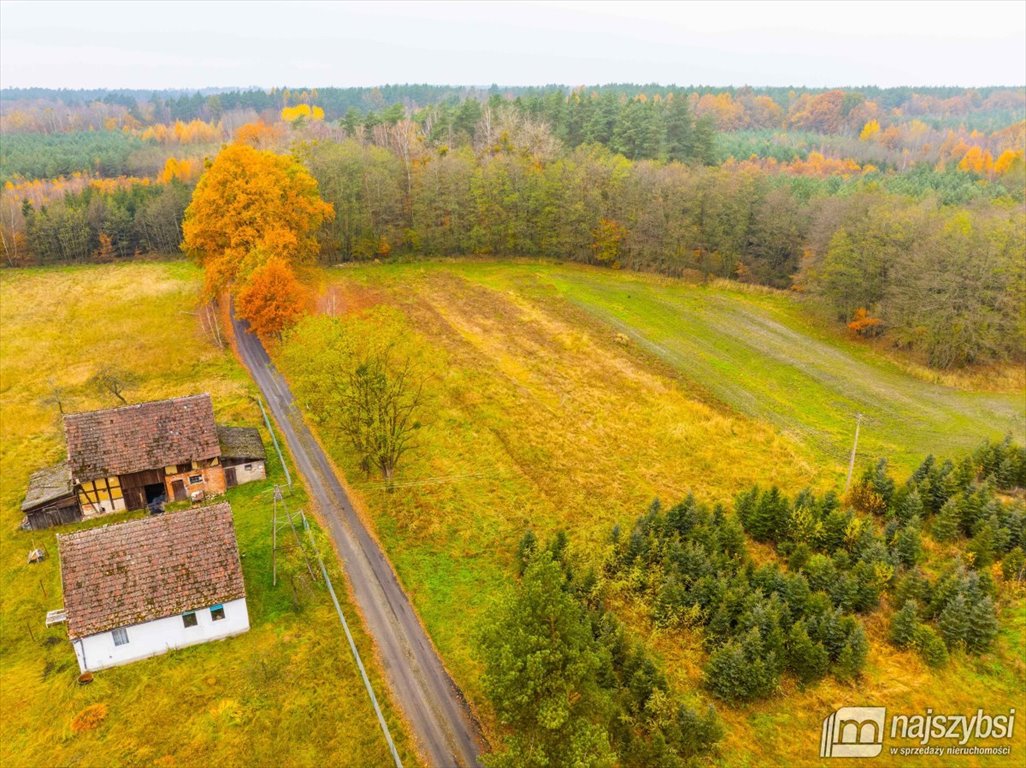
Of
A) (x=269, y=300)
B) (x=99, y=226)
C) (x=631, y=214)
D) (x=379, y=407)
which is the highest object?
(x=631, y=214)

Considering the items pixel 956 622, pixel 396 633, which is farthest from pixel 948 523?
pixel 396 633

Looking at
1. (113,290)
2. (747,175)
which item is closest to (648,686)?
(747,175)

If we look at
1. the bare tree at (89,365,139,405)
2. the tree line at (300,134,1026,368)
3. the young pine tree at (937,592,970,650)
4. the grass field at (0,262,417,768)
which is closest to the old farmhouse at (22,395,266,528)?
the grass field at (0,262,417,768)

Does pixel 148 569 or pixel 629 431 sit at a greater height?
pixel 148 569

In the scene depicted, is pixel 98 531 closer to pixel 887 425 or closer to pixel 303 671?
pixel 303 671

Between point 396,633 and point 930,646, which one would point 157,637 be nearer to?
point 396,633

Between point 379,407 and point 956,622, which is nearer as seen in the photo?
point 956,622

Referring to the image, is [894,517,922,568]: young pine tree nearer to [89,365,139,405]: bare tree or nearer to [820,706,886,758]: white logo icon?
[820,706,886,758]: white logo icon

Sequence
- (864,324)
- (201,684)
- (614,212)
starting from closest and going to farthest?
1. (201,684)
2. (864,324)
3. (614,212)
